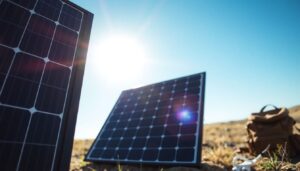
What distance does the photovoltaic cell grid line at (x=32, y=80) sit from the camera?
4.80 metres

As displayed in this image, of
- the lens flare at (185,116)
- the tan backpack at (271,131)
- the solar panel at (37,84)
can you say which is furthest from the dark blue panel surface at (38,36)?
the tan backpack at (271,131)

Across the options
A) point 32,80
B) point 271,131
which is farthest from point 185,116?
point 32,80

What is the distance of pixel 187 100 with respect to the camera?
12094 millimetres

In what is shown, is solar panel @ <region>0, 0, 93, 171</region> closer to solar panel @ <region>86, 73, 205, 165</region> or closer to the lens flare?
solar panel @ <region>86, 73, 205, 165</region>

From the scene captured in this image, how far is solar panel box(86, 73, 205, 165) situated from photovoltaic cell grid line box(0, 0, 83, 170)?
5497 millimetres

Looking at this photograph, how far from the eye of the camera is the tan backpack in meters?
9.72

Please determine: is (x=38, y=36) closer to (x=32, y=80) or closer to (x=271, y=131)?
(x=32, y=80)

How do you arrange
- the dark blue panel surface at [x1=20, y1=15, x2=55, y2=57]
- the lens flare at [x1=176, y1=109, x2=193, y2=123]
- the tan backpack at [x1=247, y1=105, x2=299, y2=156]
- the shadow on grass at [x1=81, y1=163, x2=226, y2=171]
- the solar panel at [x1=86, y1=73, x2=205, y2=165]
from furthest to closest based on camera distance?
the lens flare at [x1=176, y1=109, x2=193, y2=123]
the solar panel at [x1=86, y1=73, x2=205, y2=165]
the tan backpack at [x1=247, y1=105, x2=299, y2=156]
the shadow on grass at [x1=81, y1=163, x2=226, y2=171]
the dark blue panel surface at [x1=20, y1=15, x2=55, y2=57]

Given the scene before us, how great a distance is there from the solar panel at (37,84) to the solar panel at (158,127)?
523 cm

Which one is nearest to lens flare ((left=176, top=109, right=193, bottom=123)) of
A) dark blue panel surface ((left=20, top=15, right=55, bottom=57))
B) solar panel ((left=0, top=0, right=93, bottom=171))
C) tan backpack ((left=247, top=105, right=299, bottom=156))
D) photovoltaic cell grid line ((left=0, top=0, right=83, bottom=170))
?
tan backpack ((left=247, top=105, right=299, bottom=156))

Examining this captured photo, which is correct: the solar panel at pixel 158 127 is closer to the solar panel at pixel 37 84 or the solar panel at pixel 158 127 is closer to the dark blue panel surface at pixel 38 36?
the solar panel at pixel 37 84

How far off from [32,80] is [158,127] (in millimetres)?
7134

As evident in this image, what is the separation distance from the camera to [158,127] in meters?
11.7

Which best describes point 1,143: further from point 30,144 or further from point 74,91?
point 74,91
